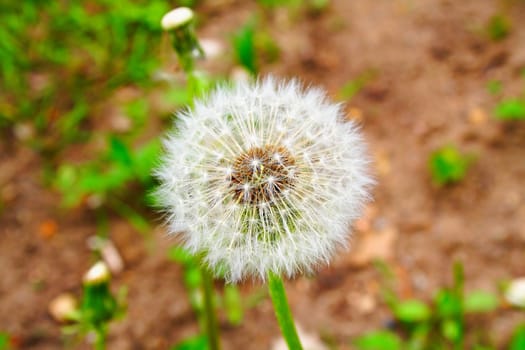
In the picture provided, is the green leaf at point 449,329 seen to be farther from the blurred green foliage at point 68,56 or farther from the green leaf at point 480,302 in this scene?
the blurred green foliage at point 68,56

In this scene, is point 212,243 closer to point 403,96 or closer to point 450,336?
point 450,336

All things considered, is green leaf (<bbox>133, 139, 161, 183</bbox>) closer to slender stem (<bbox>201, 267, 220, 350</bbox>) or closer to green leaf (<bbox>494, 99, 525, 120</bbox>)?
slender stem (<bbox>201, 267, 220, 350</bbox>)

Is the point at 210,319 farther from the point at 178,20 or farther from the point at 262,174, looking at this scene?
the point at 178,20

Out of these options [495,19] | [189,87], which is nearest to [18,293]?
[189,87]

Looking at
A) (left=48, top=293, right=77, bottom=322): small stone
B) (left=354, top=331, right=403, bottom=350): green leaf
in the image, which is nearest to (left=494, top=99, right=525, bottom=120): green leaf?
(left=354, top=331, right=403, bottom=350): green leaf

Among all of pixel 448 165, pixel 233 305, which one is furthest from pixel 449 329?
pixel 233 305

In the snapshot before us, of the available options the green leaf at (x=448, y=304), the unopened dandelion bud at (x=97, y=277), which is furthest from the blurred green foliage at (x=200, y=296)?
the green leaf at (x=448, y=304)
